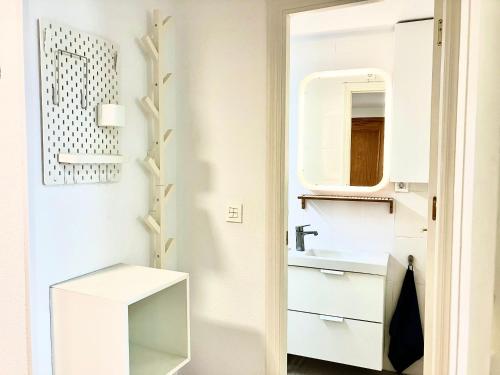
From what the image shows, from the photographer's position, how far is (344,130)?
→ 2.49 m

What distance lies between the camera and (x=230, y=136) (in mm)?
1743

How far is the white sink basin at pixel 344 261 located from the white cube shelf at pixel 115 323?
997 mm

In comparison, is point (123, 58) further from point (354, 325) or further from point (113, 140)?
point (354, 325)

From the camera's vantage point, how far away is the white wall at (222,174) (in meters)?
1.69

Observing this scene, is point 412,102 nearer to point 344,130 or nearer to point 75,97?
point 344,130

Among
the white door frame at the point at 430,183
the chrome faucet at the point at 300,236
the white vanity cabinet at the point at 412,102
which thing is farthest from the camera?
the chrome faucet at the point at 300,236

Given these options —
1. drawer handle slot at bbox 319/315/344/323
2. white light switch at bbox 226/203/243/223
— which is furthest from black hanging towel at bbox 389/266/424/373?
white light switch at bbox 226/203/243/223

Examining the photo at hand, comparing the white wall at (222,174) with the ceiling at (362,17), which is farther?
the ceiling at (362,17)

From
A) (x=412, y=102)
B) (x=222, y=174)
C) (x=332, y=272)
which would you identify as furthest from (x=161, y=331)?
(x=412, y=102)

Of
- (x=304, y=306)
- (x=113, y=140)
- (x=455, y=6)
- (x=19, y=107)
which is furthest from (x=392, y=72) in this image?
(x=19, y=107)

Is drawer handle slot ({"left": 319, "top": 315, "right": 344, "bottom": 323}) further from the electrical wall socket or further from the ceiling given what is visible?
the ceiling

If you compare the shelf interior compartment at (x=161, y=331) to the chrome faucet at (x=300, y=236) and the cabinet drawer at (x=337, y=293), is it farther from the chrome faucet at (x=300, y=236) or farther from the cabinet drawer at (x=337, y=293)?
the chrome faucet at (x=300, y=236)

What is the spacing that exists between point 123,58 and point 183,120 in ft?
1.35

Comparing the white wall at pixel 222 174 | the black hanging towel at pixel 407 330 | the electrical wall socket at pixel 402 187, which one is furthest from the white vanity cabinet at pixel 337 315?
the white wall at pixel 222 174
